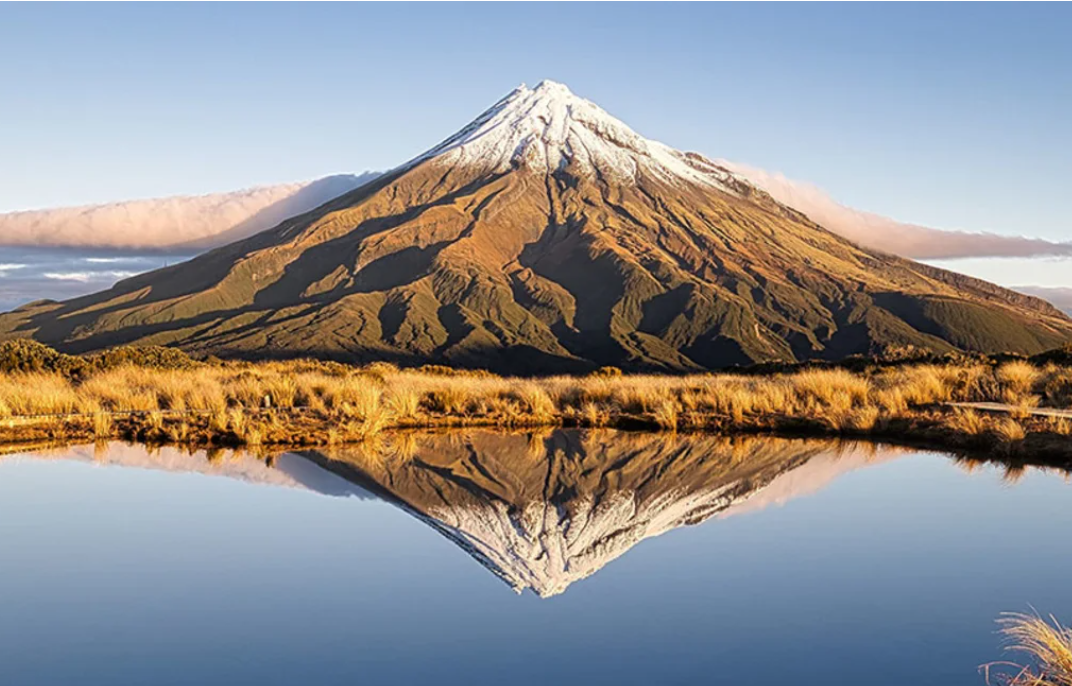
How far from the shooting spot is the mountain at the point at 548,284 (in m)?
130

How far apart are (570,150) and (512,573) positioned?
179 metres

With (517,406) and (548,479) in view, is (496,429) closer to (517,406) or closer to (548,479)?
(517,406)

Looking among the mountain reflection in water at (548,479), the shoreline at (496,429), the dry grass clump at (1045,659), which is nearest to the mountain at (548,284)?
the shoreline at (496,429)

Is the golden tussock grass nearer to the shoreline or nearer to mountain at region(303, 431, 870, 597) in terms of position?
the shoreline

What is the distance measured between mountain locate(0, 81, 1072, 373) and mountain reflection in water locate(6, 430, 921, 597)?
322ft

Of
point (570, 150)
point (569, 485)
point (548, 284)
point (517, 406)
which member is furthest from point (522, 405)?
point (570, 150)

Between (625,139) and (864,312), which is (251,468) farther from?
(625,139)

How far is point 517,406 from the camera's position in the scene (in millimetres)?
24438

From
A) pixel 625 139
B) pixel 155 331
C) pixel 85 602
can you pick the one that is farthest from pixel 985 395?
pixel 625 139

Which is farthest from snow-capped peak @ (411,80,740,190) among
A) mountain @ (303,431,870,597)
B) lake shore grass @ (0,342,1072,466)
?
mountain @ (303,431,870,597)

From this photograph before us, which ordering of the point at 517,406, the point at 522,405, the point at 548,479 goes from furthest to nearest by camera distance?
the point at 522,405 < the point at 517,406 < the point at 548,479

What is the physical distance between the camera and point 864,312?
14675 centimetres

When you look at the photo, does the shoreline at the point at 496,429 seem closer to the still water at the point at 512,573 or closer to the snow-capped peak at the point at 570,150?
the still water at the point at 512,573

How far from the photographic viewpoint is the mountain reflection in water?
11.1 metres
